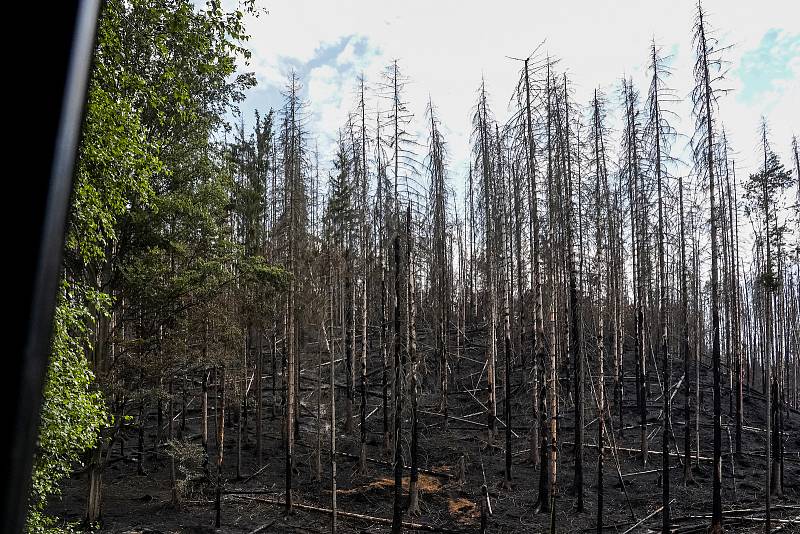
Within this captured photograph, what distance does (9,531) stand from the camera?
1.97 ft

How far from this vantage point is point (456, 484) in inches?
675

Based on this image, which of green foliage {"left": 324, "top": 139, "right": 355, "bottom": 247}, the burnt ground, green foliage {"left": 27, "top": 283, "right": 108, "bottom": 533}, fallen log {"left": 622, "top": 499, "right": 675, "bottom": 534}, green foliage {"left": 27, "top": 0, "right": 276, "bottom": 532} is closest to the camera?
green foliage {"left": 27, "top": 283, "right": 108, "bottom": 533}

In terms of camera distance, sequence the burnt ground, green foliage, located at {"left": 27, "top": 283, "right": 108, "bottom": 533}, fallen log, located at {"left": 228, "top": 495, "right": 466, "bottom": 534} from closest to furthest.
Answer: green foliage, located at {"left": 27, "top": 283, "right": 108, "bottom": 533} → fallen log, located at {"left": 228, "top": 495, "right": 466, "bottom": 534} → the burnt ground

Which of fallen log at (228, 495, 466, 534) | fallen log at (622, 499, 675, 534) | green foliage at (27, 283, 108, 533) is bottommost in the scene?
fallen log at (228, 495, 466, 534)

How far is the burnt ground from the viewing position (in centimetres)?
1446

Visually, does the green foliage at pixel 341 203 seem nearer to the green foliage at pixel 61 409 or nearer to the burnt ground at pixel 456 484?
the burnt ground at pixel 456 484

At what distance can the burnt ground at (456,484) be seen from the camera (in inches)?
569

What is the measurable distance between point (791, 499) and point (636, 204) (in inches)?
469

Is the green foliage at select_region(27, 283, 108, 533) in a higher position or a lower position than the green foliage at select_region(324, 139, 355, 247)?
lower

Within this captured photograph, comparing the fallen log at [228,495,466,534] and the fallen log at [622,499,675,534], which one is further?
the fallen log at [228,495,466,534]

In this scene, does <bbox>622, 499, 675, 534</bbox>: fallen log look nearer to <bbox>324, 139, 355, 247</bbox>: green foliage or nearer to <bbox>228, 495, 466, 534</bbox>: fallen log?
<bbox>228, 495, 466, 534</bbox>: fallen log

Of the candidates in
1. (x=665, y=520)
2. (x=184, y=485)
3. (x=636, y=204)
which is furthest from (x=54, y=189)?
(x=636, y=204)

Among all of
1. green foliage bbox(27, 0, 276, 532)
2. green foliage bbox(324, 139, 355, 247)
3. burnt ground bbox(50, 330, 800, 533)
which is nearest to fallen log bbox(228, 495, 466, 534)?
burnt ground bbox(50, 330, 800, 533)

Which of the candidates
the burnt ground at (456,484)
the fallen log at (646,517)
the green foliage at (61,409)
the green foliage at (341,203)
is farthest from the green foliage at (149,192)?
the fallen log at (646,517)
